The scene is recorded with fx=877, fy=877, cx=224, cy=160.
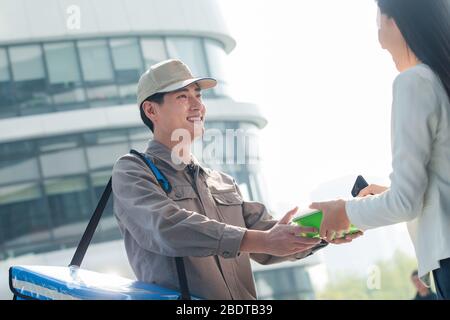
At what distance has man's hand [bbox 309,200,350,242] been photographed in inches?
105

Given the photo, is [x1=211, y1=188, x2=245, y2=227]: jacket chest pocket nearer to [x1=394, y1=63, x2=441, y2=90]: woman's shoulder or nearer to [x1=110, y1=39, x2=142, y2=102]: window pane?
[x1=394, y1=63, x2=441, y2=90]: woman's shoulder

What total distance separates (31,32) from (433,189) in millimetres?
21091

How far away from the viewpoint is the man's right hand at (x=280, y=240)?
9.41 ft

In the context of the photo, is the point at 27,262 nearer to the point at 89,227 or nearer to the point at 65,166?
the point at 65,166

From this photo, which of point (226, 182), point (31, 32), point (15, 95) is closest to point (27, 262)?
point (15, 95)

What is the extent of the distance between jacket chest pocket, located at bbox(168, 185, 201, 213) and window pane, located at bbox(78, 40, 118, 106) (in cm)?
2005

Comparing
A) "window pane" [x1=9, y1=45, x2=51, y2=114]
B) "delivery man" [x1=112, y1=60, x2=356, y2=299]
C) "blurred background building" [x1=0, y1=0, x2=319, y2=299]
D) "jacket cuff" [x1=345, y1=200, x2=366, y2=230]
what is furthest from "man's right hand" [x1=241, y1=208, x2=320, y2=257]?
"window pane" [x1=9, y1=45, x2=51, y2=114]

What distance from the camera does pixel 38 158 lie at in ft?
72.6

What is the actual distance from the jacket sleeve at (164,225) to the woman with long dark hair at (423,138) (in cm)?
60

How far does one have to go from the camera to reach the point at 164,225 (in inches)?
111

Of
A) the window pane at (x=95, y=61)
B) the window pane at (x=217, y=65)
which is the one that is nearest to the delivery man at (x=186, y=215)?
the window pane at (x=95, y=61)

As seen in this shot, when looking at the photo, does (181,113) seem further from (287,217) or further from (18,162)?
(18,162)

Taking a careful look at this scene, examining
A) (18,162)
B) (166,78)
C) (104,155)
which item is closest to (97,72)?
(104,155)

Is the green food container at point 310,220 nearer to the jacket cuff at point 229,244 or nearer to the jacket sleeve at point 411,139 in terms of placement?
the jacket cuff at point 229,244
